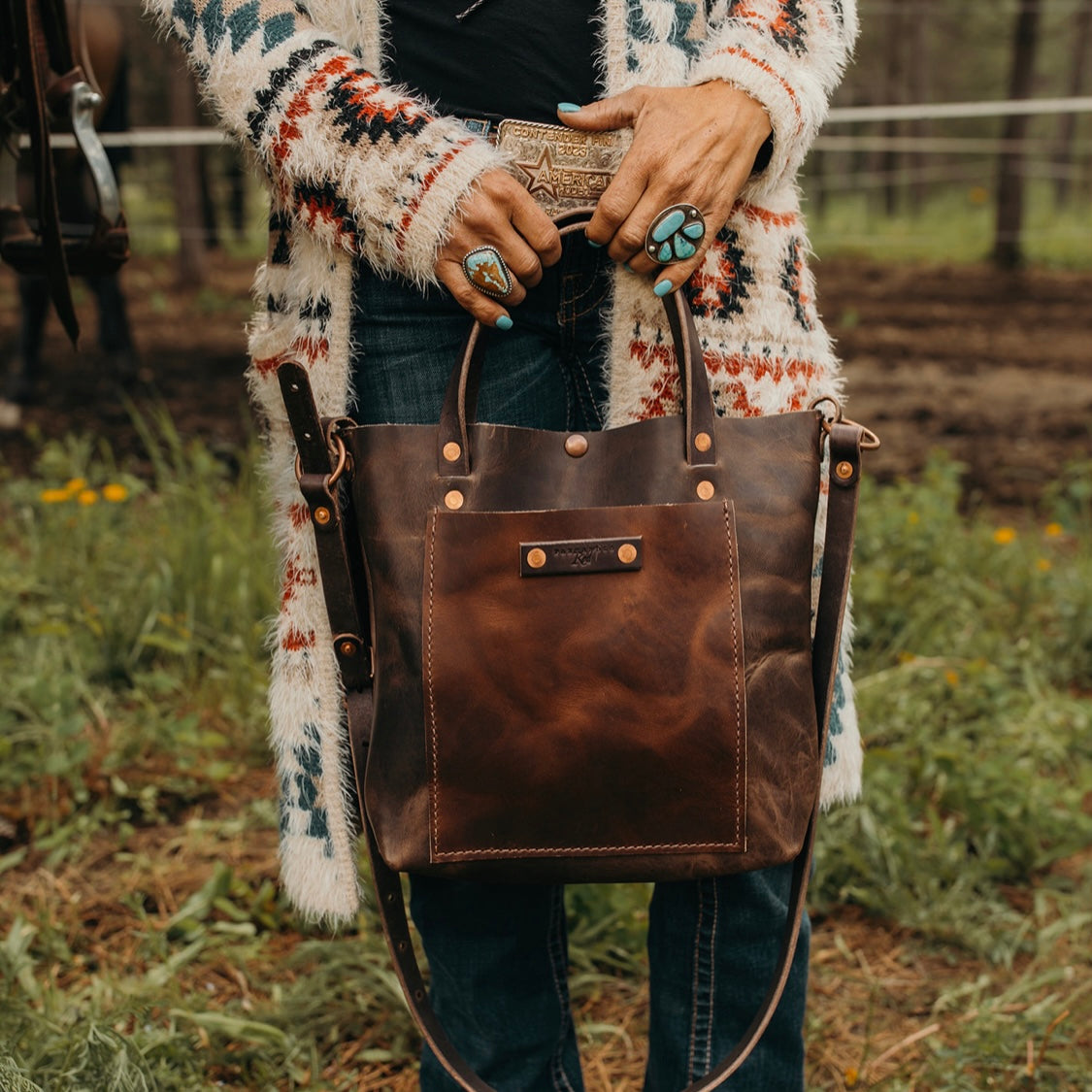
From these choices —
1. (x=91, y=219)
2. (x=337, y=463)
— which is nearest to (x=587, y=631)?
(x=337, y=463)

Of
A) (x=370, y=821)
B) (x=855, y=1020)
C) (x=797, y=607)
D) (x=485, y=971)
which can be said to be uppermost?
(x=797, y=607)

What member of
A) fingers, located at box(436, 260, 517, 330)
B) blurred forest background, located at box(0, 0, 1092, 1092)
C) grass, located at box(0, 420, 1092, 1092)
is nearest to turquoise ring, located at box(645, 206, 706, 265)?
fingers, located at box(436, 260, 517, 330)

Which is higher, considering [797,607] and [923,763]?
[797,607]

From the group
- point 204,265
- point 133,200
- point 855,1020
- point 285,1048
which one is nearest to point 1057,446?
point 855,1020

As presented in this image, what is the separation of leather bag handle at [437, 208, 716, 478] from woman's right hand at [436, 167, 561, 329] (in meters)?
0.02

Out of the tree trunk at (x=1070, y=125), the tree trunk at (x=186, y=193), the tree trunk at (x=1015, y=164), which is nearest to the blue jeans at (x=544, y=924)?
the tree trunk at (x=186, y=193)

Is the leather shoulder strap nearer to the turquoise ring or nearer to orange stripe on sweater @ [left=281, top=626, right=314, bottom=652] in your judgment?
orange stripe on sweater @ [left=281, top=626, right=314, bottom=652]

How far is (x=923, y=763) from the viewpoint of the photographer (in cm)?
221

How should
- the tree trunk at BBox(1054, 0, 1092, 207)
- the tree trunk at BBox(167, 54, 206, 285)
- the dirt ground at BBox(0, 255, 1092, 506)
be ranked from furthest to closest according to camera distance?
the tree trunk at BBox(1054, 0, 1092, 207) → the tree trunk at BBox(167, 54, 206, 285) → the dirt ground at BBox(0, 255, 1092, 506)

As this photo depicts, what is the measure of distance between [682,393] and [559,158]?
0.24m

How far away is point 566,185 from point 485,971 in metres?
0.79

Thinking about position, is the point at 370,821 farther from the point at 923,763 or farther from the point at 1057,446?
the point at 1057,446

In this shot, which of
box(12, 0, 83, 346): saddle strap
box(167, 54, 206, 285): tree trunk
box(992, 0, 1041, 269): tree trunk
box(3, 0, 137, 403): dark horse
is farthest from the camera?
box(992, 0, 1041, 269): tree trunk

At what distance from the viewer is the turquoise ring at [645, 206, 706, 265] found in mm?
996
